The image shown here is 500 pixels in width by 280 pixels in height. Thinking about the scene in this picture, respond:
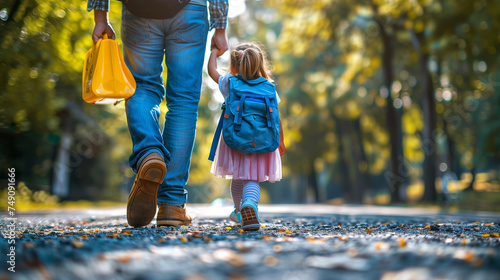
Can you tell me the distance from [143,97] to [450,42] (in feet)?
33.3

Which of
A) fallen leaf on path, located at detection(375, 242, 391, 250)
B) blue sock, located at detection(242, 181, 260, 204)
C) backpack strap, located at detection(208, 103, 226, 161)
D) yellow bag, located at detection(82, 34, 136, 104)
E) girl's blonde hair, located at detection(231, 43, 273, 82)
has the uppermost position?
girl's blonde hair, located at detection(231, 43, 273, 82)

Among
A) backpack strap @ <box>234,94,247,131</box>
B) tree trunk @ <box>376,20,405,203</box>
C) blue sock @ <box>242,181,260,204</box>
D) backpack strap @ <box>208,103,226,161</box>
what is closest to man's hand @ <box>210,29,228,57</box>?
backpack strap @ <box>208,103,226,161</box>

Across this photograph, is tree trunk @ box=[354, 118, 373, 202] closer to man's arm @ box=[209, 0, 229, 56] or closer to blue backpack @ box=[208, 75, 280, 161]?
man's arm @ box=[209, 0, 229, 56]

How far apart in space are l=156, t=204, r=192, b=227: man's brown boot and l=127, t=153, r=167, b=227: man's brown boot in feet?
0.58

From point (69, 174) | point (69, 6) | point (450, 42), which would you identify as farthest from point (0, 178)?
point (450, 42)

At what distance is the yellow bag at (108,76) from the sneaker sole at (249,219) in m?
1.10

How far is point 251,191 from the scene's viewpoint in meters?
3.37

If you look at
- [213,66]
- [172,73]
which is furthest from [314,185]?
[172,73]

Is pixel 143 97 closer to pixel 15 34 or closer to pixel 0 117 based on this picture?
pixel 15 34

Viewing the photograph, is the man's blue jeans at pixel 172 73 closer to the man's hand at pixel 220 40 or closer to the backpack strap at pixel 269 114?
the man's hand at pixel 220 40

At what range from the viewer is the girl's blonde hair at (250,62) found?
145 inches

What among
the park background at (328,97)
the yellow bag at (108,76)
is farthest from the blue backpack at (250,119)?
the park background at (328,97)

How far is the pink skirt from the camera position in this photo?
3506 millimetres

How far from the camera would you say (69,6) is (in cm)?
461
